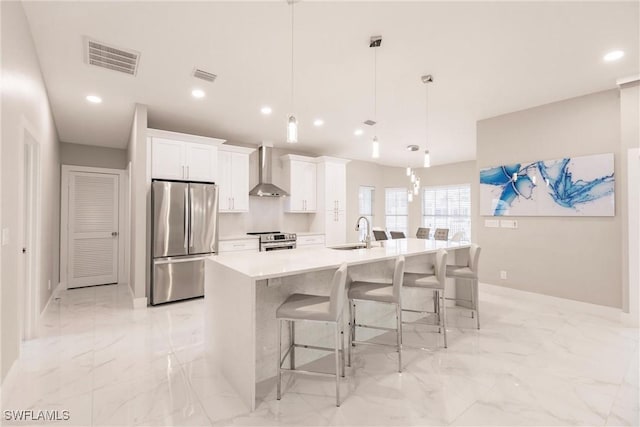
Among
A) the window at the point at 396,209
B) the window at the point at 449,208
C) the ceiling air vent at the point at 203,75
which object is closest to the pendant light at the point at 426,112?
the ceiling air vent at the point at 203,75

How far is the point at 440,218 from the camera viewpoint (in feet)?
28.0

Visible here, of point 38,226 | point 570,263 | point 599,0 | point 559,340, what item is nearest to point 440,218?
point 570,263

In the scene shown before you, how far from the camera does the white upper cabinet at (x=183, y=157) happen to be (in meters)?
4.24

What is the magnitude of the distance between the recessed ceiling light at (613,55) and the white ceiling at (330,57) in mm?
71

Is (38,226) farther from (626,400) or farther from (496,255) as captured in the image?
(496,255)

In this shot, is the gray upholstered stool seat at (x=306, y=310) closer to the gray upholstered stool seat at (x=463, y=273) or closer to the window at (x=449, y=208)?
the gray upholstered stool seat at (x=463, y=273)

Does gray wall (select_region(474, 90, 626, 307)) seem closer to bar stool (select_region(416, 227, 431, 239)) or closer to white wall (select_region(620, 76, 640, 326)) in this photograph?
white wall (select_region(620, 76, 640, 326))

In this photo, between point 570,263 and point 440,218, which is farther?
point 440,218

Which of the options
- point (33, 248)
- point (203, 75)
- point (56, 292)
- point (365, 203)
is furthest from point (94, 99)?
point (365, 203)

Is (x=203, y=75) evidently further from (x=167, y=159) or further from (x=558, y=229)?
(x=558, y=229)

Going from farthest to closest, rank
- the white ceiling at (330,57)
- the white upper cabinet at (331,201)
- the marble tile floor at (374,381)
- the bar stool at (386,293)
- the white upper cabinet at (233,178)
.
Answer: the white upper cabinet at (331,201) < the white upper cabinet at (233,178) < the bar stool at (386,293) < the white ceiling at (330,57) < the marble tile floor at (374,381)

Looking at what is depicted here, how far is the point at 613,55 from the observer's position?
2854mm

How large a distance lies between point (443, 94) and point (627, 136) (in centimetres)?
204

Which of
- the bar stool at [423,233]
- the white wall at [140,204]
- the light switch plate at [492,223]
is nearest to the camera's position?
the white wall at [140,204]
